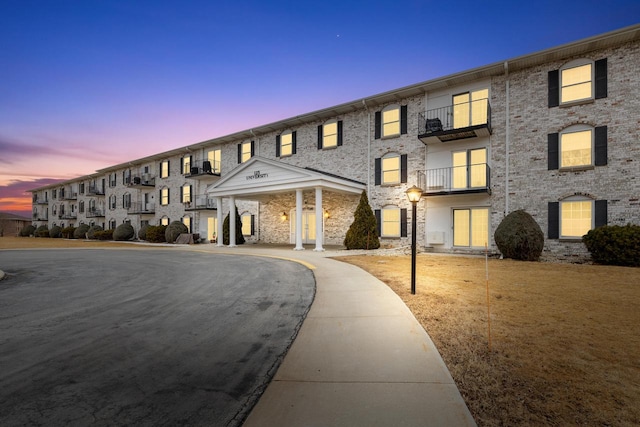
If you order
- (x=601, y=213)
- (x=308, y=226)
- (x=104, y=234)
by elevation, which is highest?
(x=601, y=213)

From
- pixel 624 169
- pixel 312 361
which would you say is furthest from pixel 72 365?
pixel 624 169

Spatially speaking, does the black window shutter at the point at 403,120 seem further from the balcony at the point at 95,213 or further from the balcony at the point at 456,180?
the balcony at the point at 95,213

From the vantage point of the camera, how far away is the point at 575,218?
13.1 meters

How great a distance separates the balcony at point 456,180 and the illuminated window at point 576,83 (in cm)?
424

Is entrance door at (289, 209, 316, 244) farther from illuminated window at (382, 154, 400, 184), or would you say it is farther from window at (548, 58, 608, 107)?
window at (548, 58, 608, 107)

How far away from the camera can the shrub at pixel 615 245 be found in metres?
10.6

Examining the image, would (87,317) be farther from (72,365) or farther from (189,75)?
(189,75)

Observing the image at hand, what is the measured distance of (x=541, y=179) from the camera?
1370 centimetres

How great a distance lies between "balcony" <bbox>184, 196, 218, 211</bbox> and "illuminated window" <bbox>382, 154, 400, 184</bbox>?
14.4 metres

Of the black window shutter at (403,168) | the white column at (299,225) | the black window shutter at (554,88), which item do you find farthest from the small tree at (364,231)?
the black window shutter at (554,88)

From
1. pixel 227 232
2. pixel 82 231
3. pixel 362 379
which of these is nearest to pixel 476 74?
pixel 362 379

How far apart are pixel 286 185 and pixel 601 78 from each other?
14.6m

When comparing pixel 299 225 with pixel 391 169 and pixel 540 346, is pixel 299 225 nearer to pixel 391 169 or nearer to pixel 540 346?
pixel 391 169

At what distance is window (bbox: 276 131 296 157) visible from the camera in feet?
70.9
